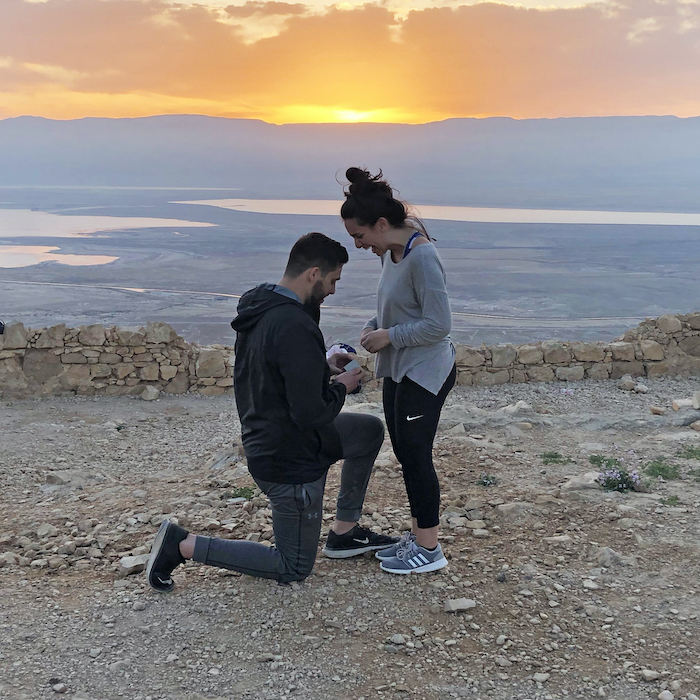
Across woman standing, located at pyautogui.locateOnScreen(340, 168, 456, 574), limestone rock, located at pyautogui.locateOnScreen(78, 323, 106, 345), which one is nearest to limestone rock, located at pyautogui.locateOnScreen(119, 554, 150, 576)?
woman standing, located at pyautogui.locateOnScreen(340, 168, 456, 574)

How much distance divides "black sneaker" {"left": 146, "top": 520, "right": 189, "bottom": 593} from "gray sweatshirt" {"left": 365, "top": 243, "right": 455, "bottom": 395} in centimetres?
136

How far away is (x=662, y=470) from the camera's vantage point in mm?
5848

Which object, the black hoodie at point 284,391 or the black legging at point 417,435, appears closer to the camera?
the black hoodie at point 284,391

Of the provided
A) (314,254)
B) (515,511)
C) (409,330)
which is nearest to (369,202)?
(314,254)

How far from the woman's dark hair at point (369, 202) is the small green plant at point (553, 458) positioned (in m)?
3.13

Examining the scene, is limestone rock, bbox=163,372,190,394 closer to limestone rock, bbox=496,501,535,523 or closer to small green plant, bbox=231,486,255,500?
small green plant, bbox=231,486,255,500

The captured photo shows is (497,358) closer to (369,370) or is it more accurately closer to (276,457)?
(369,370)

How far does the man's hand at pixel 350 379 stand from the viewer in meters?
3.84

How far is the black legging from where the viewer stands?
12.7 ft

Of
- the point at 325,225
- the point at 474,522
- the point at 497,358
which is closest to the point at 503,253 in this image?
the point at 325,225

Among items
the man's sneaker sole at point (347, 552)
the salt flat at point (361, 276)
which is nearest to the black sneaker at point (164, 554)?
the man's sneaker sole at point (347, 552)

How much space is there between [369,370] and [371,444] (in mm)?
6732

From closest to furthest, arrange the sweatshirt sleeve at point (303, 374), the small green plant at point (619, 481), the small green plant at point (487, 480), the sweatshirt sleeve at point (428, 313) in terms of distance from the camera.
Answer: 1. the sweatshirt sleeve at point (303, 374)
2. the sweatshirt sleeve at point (428, 313)
3. the small green plant at point (619, 481)
4. the small green plant at point (487, 480)

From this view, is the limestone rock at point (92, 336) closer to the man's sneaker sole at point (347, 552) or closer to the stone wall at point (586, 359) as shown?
the stone wall at point (586, 359)
